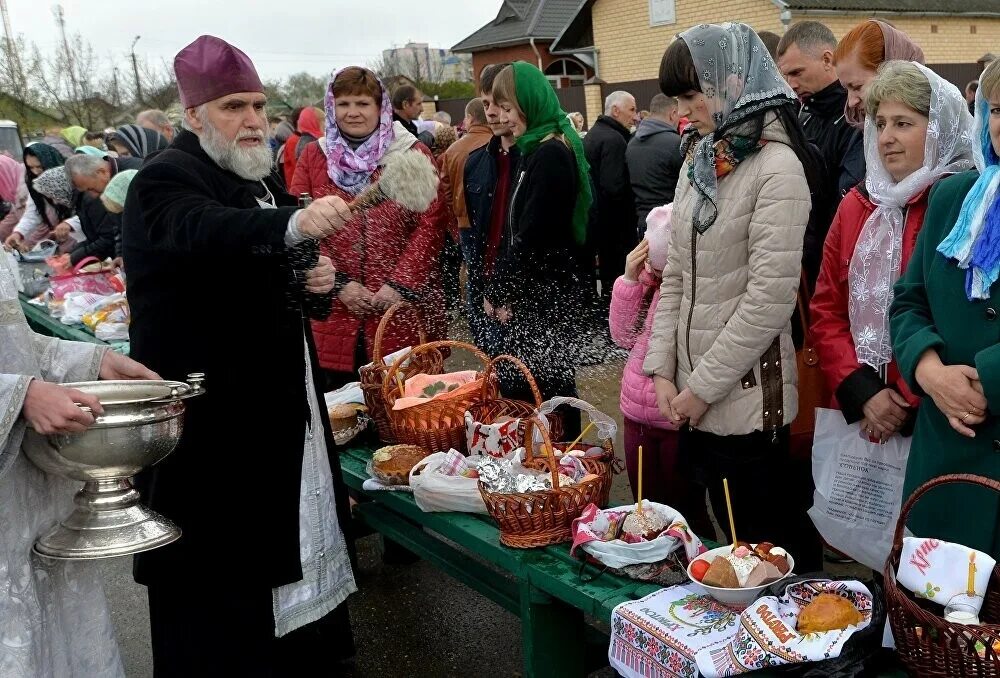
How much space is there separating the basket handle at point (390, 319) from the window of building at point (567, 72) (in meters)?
26.7

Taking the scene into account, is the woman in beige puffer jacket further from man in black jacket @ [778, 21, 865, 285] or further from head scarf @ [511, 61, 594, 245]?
head scarf @ [511, 61, 594, 245]

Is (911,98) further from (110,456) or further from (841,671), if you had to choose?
(110,456)

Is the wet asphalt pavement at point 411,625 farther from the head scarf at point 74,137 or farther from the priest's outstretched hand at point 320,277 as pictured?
the head scarf at point 74,137

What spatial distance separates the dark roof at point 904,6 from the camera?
20703mm

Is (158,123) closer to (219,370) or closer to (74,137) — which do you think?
(74,137)

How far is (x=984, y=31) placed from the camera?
25609 mm

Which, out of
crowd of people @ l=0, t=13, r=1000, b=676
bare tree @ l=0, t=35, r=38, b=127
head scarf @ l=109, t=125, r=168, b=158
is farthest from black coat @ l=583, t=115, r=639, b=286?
bare tree @ l=0, t=35, r=38, b=127

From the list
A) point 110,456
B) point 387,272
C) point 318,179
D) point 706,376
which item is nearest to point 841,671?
point 706,376

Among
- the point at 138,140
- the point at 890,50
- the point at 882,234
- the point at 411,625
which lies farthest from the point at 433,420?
the point at 138,140

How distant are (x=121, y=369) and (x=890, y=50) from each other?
275cm

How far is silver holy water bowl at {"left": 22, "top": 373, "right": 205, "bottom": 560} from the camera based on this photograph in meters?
2.15

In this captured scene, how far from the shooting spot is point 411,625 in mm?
3584

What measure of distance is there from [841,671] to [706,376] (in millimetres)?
1051

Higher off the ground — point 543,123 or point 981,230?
point 543,123
